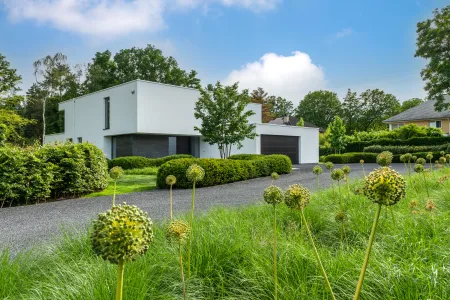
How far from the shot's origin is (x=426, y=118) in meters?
39.0

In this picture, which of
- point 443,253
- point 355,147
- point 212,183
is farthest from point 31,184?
point 355,147

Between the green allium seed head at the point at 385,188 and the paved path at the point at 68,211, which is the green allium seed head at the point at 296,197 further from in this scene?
the paved path at the point at 68,211

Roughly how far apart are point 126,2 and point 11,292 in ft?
42.1

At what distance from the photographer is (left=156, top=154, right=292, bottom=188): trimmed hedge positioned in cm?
1116

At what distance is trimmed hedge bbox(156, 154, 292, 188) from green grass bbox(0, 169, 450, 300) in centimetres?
762

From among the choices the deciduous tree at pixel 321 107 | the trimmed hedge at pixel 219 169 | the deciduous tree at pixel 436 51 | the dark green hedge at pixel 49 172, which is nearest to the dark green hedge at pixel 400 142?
the deciduous tree at pixel 436 51

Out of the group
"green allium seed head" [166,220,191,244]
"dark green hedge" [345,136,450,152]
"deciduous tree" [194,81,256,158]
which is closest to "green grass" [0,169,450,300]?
"green allium seed head" [166,220,191,244]

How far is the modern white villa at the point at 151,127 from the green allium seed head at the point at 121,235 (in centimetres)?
2040

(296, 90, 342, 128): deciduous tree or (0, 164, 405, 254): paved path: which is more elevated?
(296, 90, 342, 128): deciduous tree

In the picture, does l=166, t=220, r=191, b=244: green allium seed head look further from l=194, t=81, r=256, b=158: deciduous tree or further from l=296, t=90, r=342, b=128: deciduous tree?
l=296, t=90, r=342, b=128: deciduous tree

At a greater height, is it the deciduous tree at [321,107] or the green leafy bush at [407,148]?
the deciduous tree at [321,107]

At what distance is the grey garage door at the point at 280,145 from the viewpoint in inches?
979

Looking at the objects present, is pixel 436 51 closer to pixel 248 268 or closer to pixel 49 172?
pixel 49 172

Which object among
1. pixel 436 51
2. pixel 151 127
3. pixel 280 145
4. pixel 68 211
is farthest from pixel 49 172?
pixel 436 51
